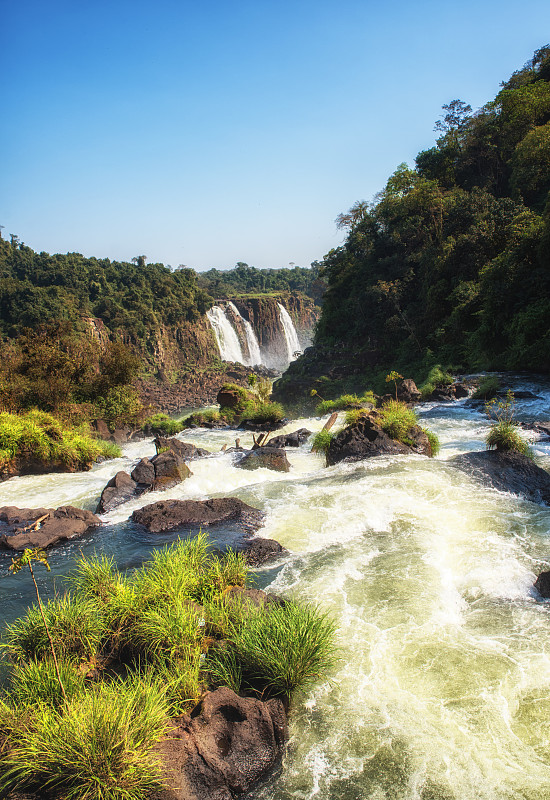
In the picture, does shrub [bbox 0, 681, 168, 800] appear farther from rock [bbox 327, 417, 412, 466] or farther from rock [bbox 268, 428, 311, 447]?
rock [bbox 268, 428, 311, 447]

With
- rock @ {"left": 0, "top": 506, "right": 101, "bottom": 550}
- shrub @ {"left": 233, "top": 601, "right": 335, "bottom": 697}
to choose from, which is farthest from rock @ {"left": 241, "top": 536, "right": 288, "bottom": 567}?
rock @ {"left": 0, "top": 506, "right": 101, "bottom": 550}

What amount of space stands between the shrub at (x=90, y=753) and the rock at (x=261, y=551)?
3.90 meters

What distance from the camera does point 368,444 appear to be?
1271 cm

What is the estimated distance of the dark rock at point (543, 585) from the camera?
563cm

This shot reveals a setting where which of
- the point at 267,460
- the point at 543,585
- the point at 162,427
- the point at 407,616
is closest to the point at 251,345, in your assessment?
the point at 162,427

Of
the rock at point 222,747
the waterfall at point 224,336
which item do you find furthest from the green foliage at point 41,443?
the waterfall at point 224,336

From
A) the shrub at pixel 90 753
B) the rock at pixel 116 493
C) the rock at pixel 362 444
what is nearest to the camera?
the shrub at pixel 90 753

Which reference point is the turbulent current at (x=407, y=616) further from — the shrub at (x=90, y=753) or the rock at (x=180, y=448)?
the rock at (x=180, y=448)

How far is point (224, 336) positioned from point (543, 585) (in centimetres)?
6538

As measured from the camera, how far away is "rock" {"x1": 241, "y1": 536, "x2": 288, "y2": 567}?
7.23 m

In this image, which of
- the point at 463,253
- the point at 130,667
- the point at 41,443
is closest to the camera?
the point at 130,667

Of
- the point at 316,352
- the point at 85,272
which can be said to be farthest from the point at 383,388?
the point at 85,272

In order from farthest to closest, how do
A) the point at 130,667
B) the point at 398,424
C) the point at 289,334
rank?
the point at 289,334 < the point at 398,424 < the point at 130,667

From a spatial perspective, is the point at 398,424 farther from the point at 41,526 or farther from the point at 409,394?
the point at 41,526
